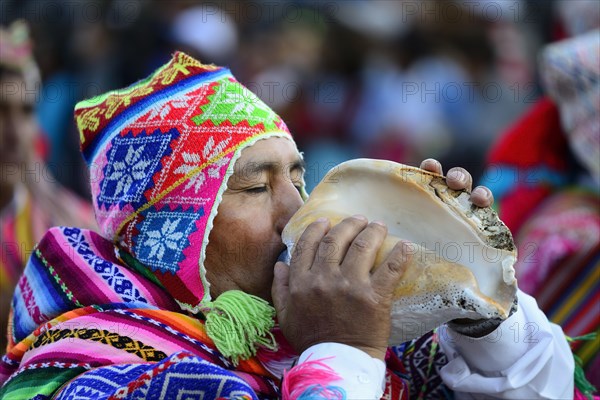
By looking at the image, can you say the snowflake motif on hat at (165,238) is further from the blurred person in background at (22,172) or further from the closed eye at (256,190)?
the blurred person in background at (22,172)

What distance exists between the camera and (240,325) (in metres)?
1.97

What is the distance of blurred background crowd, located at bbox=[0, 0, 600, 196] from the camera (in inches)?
247

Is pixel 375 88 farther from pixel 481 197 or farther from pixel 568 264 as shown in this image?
pixel 481 197

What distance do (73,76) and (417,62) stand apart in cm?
273

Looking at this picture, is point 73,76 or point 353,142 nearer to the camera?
point 73,76

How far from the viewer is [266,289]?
2119 millimetres

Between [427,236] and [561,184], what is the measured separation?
244 cm

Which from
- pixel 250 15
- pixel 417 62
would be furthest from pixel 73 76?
pixel 417 62

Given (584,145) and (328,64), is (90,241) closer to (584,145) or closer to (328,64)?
(584,145)

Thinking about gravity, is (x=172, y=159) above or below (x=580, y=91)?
below

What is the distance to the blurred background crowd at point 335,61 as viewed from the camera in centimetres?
628

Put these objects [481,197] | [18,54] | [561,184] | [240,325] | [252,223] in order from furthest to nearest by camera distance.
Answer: [18,54] → [561,184] → [252,223] → [240,325] → [481,197]

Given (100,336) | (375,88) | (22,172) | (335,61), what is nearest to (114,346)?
(100,336)

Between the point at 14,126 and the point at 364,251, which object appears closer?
the point at 364,251
